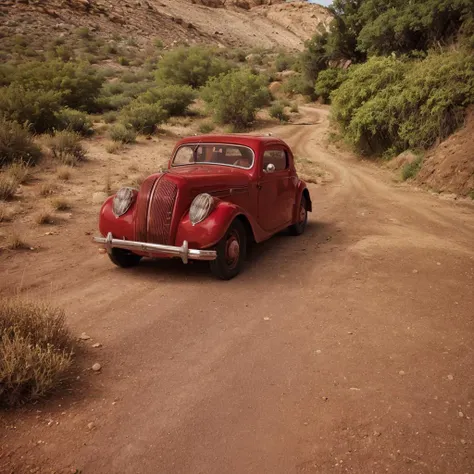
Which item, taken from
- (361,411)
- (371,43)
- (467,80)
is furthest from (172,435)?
(371,43)

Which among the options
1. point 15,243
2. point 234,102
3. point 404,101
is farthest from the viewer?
point 234,102

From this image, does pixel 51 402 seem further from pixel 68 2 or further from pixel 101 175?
pixel 68 2

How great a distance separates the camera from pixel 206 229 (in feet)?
15.8

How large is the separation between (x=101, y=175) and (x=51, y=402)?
29.6 ft

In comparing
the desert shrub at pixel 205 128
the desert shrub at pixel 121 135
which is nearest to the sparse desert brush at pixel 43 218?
the desert shrub at pixel 121 135

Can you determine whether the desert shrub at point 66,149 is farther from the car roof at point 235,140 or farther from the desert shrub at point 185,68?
the desert shrub at point 185,68

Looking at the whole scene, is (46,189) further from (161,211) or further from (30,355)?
(30,355)

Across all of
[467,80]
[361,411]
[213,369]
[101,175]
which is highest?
[467,80]

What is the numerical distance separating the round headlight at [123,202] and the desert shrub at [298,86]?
2995 cm

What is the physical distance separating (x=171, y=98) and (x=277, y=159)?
16.1 meters

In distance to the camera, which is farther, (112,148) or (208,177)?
(112,148)

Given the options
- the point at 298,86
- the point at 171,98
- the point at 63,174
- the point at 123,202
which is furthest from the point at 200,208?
the point at 298,86

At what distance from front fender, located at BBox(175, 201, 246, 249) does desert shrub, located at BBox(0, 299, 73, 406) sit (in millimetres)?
1817

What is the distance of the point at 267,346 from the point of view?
3.78m
